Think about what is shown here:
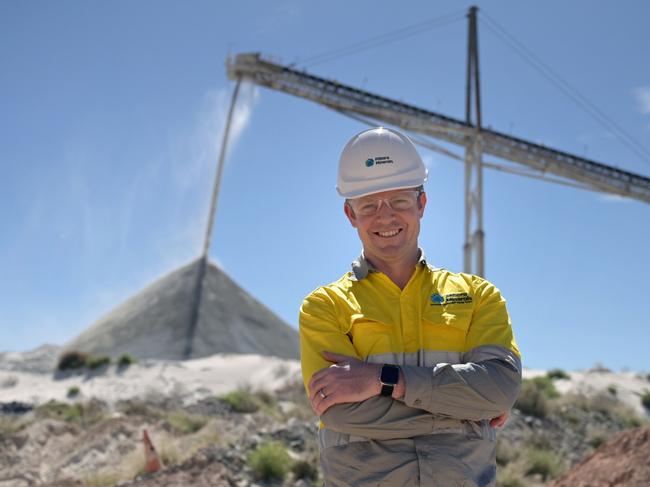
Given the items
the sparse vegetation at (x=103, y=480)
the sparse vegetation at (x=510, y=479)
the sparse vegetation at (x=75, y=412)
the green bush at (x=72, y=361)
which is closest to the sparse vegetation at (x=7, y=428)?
the sparse vegetation at (x=75, y=412)

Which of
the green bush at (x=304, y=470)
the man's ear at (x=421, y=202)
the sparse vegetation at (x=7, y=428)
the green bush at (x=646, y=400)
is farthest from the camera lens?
the green bush at (x=646, y=400)

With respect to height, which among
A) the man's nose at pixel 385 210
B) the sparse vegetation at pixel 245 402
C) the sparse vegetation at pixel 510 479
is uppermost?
the man's nose at pixel 385 210

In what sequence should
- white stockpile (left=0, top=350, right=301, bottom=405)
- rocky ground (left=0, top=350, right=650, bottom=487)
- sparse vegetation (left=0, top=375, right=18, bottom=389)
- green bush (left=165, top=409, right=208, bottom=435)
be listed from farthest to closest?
sparse vegetation (left=0, top=375, right=18, bottom=389) → white stockpile (left=0, top=350, right=301, bottom=405) → green bush (left=165, top=409, right=208, bottom=435) → rocky ground (left=0, top=350, right=650, bottom=487)

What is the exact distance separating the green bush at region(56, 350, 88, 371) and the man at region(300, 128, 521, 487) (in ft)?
82.1

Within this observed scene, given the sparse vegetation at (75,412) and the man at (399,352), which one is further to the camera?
the sparse vegetation at (75,412)

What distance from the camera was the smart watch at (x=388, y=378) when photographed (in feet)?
8.70

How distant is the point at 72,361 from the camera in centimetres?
2656

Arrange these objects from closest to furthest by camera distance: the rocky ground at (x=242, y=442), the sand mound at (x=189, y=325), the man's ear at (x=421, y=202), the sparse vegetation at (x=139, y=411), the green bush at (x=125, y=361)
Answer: the man's ear at (x=421, y=202) → the rocky ground at (x=242, y=442) → the sparse vegetation at (x=139, y=411) → the green bush at (x=125, y=361) → the sand mound at (x=189, y=325)

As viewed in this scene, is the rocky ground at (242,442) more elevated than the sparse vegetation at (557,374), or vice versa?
the sparse vegetation at (557,374)

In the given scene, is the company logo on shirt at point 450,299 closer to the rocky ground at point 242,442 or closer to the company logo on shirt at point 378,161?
the company logo on shirt at point 378,161

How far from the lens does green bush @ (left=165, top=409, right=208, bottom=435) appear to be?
12.2 metres

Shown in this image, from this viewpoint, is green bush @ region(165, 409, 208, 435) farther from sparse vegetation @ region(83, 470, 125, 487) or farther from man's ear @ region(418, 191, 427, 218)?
man's ear @ region(418, 191, 427, 218)

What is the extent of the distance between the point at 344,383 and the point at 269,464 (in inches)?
258

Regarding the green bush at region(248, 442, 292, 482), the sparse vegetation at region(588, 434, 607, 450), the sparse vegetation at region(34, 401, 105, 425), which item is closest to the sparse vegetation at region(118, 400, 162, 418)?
the sparse vegetation at region(34, 401, 105, 425)
